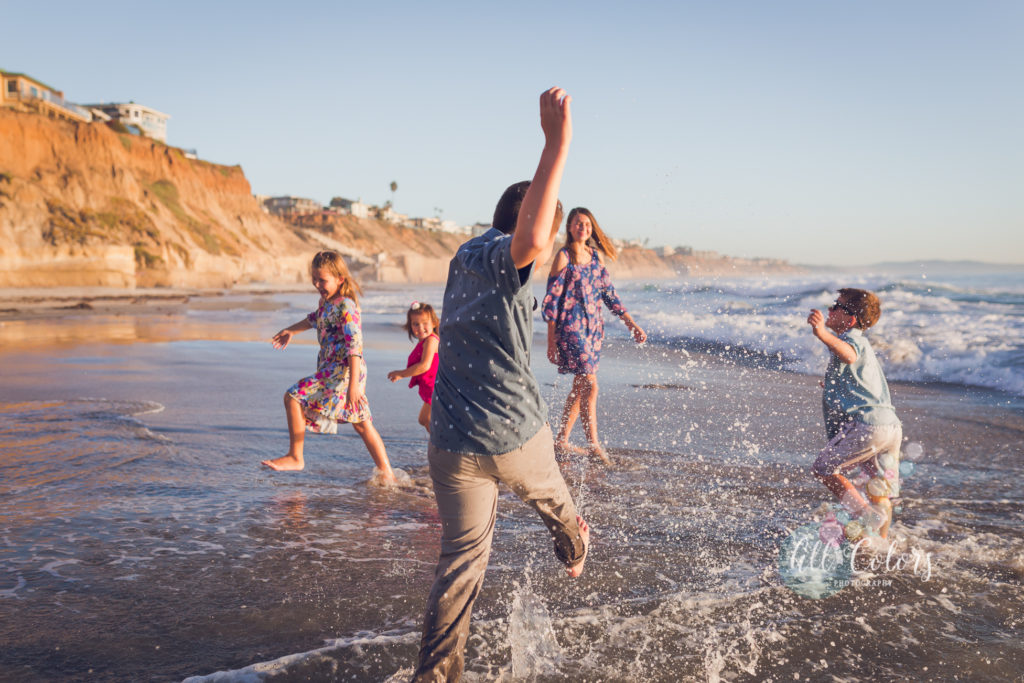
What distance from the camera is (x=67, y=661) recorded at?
268 centimetres

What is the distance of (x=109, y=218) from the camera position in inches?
1786

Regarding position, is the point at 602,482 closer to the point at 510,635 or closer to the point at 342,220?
the point at 510,635

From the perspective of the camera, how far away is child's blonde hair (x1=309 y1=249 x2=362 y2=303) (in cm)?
511

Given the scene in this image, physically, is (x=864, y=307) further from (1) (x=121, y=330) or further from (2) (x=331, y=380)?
(1) (x=121, y=330)

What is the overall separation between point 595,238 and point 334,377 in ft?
8.69

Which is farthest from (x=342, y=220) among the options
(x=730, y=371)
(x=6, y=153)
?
(x=730, y=371)

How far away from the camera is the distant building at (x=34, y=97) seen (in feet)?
191

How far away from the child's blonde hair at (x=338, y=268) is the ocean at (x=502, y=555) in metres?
1.47

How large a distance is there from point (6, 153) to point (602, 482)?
50.4 meters

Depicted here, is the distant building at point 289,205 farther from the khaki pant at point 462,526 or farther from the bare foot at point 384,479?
the khaki pant at point 462,526

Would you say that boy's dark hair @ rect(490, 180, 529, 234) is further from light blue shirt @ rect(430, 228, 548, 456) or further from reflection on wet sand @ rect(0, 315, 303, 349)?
reflection on wet sand @ rect(0, 315, 303, 349)

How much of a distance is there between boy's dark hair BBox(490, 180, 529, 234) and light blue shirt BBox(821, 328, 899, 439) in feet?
8.26

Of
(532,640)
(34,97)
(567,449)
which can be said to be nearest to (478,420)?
(532,640)

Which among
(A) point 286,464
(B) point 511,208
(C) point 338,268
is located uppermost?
(B) point 511,208
